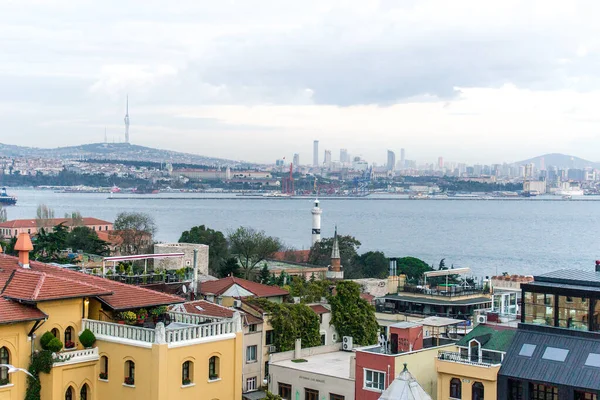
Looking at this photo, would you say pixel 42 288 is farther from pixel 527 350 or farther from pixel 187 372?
pixel 527 350

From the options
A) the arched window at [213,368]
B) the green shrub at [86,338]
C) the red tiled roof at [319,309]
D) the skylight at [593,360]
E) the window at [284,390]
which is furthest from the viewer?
the red tiled roof at [319,309]

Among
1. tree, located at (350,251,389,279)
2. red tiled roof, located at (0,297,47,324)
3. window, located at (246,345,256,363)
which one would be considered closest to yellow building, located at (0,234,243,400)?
red tiled roof, located at (0,297,47,324)

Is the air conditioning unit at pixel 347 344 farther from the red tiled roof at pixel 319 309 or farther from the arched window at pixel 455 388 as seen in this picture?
the arched window at pixel 455 388

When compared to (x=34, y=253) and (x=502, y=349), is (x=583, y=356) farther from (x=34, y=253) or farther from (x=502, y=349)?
(x=34, y=253)

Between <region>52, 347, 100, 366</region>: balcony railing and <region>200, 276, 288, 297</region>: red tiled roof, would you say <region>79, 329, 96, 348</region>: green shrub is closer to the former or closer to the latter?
<region>52, 347, 100, 366</region>: balcony railing

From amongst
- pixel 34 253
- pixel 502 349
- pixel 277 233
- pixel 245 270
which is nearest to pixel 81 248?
pixel 245 270

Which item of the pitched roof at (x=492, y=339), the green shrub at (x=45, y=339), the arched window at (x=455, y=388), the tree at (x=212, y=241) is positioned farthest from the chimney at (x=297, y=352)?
the tree at (x=212, y=241)
